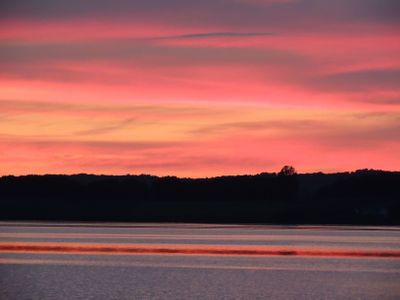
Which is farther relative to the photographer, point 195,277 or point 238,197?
point 238,197

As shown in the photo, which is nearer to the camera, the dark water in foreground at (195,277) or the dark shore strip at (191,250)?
the dark water in foreground at (195,277)

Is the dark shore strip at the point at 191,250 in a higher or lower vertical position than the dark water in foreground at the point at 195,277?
higher

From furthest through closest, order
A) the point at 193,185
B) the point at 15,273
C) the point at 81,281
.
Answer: the point at 193,185 < the point at 15,273 < the point at 81,281

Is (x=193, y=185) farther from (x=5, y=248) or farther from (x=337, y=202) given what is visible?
(x=5, y=248)

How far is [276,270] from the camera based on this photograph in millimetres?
63906

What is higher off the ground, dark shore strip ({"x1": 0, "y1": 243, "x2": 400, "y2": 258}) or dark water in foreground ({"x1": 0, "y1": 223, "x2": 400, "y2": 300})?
dark shore strip ({"x1": 0, "y1": 243, "x2": 400, "y2": 258})

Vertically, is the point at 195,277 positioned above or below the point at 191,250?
below

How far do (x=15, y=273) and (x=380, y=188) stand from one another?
105 metres

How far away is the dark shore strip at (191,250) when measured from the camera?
82938 mm

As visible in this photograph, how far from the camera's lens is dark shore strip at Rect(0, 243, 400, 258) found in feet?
272

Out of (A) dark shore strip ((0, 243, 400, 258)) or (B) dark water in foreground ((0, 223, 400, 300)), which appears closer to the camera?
(B) dark water in foreground ((0, 223, 400, 300))

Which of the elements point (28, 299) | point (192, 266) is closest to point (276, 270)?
point (192, 266)

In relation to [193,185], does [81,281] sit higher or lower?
lower

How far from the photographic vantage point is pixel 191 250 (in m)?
89.0
